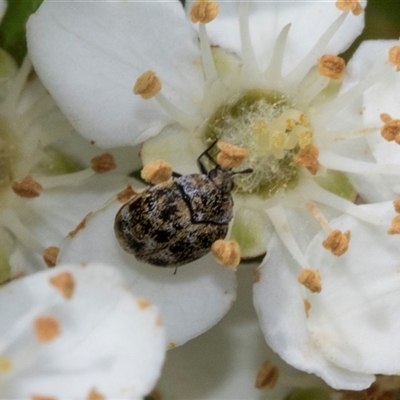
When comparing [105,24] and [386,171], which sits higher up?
[105,24]

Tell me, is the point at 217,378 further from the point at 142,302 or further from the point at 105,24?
the point at 105,24

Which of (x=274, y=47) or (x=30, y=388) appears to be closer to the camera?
(x=30, y=388)

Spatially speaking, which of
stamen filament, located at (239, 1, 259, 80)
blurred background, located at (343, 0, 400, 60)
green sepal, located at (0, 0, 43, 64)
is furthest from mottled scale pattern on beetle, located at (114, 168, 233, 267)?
blurred background, located at (343, 0, 400, 60)

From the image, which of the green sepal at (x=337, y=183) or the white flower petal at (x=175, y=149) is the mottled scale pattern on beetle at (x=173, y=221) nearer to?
the white flower petal at (x=175, y=149)

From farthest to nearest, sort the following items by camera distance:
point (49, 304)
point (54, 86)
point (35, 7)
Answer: point (35, 7) → point (54, 86) → point (49, 304)

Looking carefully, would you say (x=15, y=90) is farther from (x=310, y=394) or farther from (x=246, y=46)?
(x=310, y=394)

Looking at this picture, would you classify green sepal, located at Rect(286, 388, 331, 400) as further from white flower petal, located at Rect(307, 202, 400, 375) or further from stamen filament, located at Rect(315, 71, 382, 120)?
stamen filament, located at Rect(315, 71, 382, 120)

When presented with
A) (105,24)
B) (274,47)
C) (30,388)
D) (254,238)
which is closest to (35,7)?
(105,24)
